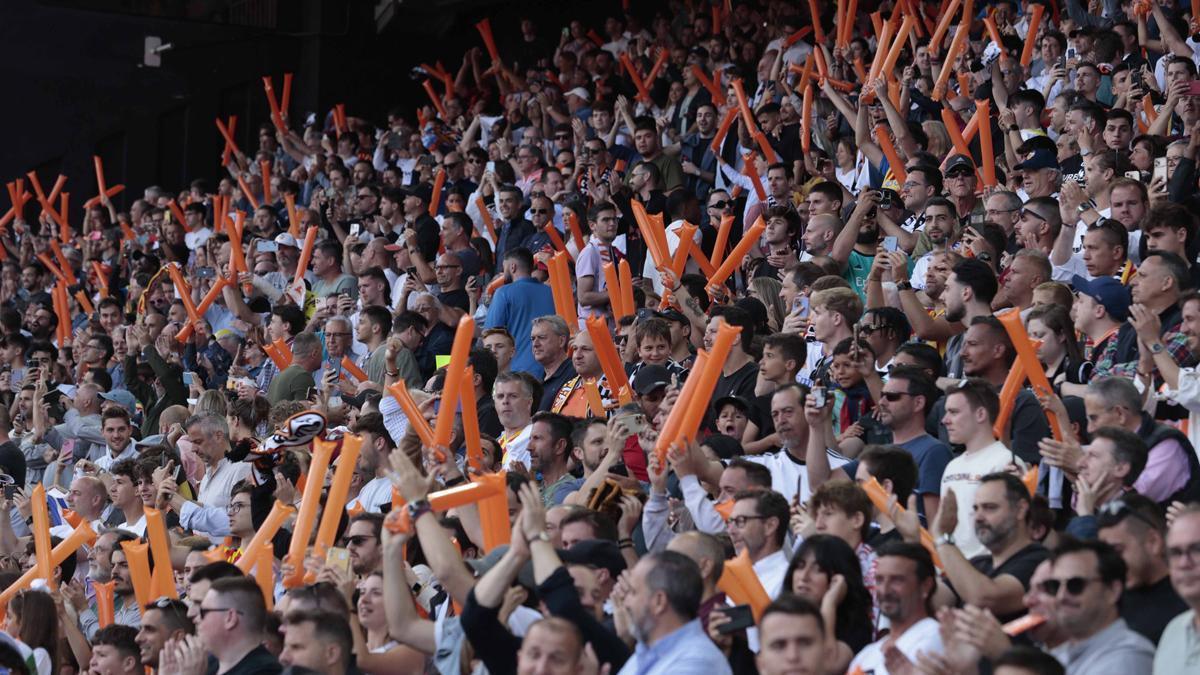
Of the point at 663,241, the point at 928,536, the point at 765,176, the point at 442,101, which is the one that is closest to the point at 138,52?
the point at 442,101

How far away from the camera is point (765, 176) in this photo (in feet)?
37.4

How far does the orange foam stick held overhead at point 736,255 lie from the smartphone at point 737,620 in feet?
13.3

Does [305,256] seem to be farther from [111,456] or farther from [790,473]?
[790,473]

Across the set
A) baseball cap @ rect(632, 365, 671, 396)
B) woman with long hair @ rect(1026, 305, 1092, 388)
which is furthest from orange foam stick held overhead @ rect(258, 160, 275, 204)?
woman with long hair @ rect(1026, 305, 1092, 388)

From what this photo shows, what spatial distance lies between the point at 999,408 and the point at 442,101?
12.7 m

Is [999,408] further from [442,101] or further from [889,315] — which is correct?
[442,101]

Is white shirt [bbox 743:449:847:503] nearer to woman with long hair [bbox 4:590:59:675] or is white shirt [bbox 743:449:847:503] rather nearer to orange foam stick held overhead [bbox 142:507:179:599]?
orange foam stick held overhead [bbox 142:507:179:599]

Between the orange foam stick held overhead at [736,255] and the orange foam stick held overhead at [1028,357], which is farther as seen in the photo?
the orange foam stick held overhead at [736,255]

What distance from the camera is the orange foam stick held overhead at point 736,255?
8.57 meters

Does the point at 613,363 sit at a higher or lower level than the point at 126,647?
higher

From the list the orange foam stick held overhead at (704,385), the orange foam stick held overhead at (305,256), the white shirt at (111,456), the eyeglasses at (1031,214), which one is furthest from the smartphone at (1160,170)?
the orange foam stick held overhead at (305,256)

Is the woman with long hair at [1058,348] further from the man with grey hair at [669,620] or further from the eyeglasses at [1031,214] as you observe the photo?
the man with grey hair at [669,620]

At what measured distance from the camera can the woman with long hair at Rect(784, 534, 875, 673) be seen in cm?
466

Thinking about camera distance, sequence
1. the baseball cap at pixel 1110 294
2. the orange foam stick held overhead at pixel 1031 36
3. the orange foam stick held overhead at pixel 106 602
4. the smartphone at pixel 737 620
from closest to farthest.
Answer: the smartphone at pixel 737 620
the baseball cap at pixel 1110 294
the orange foam stick held overhead at pixel 106 602
the orange foam stick held overhead at pixel 1031 36
